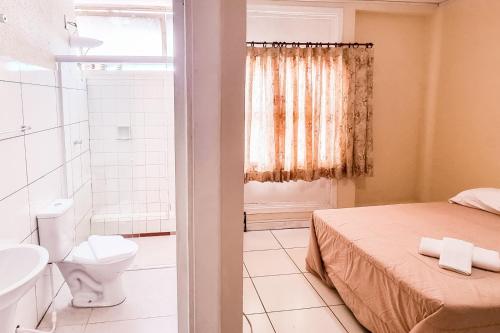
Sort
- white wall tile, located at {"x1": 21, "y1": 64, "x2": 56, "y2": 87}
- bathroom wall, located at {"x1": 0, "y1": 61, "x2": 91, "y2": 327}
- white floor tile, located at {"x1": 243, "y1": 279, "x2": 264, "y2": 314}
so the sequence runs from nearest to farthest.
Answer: bathroom wall, located at {"x1": 0, "y1": 61, "x2": 91, "y2": 327}, white wall tile, located at {"x1": 21, "y1": 64, "x2": 56, "y2": 87}, white floor tile, located at {"x1": 243, "y1": 279, "x2": 264, "y2": 314}

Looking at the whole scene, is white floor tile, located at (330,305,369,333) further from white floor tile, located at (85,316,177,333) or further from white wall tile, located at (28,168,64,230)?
white wall tile, located at (28,168,64,230)

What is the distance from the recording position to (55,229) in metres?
2.30

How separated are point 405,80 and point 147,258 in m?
3.47

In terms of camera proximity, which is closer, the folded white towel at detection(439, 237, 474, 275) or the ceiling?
the folded white towel at detection(439, 237, 474, 275)

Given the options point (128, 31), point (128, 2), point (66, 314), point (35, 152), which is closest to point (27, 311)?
point (66, 314)

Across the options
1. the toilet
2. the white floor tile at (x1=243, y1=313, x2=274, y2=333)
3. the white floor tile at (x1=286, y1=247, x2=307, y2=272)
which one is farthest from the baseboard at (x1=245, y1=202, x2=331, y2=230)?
the toilet

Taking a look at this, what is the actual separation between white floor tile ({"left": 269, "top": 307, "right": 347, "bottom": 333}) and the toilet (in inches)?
42.1

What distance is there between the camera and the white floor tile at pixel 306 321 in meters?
2.36

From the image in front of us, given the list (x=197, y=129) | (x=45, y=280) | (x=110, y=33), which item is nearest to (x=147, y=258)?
(x=45, y=280)

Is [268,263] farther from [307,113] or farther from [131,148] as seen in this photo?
[131,148]

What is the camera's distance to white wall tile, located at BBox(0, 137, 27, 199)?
180cm

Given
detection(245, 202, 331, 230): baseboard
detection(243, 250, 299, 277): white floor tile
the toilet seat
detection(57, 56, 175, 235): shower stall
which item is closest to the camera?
the toilet seat

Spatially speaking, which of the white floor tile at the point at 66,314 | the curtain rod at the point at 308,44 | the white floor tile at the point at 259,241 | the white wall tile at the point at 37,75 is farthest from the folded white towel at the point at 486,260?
the white wall tile at the point at 37,75

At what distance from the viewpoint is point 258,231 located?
4.20 meters
